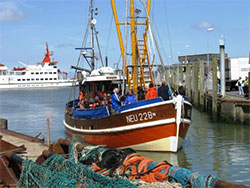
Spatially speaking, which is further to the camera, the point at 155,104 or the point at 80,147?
the point at 155,104

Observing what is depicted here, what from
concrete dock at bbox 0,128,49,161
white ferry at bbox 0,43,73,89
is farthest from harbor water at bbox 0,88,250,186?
white ferry at bbox 0,43,73,89

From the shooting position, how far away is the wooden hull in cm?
1409

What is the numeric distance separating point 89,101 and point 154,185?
1311cm

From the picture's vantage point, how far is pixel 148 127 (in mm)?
14367

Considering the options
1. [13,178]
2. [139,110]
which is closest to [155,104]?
[139,110]

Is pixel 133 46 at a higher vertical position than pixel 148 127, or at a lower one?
higher

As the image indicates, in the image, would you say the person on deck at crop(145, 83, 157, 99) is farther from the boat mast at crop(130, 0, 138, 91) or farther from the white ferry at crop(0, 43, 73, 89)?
the white ferry at crop(0, 43, 73, 89)

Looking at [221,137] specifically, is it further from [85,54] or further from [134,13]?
[85,54]

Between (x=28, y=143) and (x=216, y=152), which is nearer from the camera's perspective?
(x=28, y=143)

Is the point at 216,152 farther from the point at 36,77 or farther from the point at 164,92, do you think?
the point at 36,77

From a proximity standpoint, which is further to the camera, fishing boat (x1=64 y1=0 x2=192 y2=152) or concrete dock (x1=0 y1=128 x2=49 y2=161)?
fishing boat (x1=64 y1=0 x2=192 y2=152)

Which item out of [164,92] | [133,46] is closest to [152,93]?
[164,92]

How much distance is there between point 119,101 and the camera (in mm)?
15602

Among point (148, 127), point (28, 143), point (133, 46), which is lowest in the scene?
point (28, 143)
